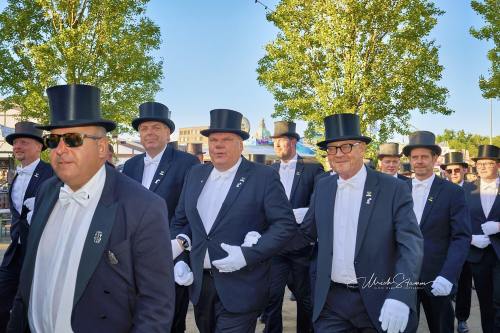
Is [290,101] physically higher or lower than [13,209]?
higher

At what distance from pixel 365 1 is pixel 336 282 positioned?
19289 millimetres

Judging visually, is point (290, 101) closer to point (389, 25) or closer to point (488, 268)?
point (389, 25)

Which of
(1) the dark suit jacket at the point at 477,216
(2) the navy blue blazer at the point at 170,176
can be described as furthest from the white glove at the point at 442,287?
(2) the navy blue blazer at the point at 170,176

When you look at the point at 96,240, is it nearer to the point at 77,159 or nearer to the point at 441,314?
the point at 77,159

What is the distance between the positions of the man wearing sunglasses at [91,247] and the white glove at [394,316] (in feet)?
5.55

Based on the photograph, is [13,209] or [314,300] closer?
[314,300]

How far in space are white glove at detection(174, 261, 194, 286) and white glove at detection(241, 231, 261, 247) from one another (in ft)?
2.26

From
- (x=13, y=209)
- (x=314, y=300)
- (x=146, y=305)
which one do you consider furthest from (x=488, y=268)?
(x=13, y=209)

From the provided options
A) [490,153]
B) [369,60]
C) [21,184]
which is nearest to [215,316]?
[21,184]

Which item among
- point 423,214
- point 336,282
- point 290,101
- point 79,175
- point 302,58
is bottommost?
point 336,282

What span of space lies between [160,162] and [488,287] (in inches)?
181

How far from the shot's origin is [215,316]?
4621 millimetres

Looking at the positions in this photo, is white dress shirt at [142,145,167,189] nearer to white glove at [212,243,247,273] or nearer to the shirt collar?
the shirt collar

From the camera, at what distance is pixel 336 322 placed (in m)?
4.09
